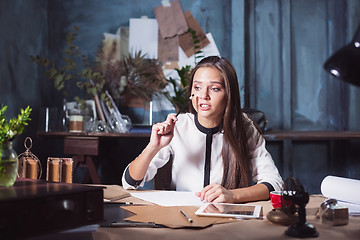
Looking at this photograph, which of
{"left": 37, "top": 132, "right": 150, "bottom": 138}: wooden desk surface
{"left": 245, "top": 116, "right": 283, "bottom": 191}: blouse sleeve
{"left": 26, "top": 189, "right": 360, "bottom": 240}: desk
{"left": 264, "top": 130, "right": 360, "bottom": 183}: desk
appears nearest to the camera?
{"left": 26, "top": 189, "right": 360, "bottom": 240}: desk

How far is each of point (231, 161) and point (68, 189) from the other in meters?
1.01

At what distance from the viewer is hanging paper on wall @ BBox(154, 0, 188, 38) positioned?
3287mm

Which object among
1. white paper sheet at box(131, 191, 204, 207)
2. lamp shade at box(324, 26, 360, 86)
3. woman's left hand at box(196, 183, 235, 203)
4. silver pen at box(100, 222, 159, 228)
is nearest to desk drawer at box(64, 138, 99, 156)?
white paper sheet at box(131, 191, 204, 207)

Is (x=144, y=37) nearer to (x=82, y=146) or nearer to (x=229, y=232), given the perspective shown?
(x=82, y=146)

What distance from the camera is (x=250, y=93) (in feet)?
10.8

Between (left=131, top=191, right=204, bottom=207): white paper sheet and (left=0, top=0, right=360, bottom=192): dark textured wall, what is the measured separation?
1.99m

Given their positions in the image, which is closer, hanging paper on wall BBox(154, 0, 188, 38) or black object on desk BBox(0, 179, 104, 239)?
black object on desk BBox(0, 179, 104, 239)

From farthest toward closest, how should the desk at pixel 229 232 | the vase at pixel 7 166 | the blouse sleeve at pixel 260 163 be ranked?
the blouse sleeve at pixel 260 163
the vase at pixel 7 166
the desk at pixel 229 232

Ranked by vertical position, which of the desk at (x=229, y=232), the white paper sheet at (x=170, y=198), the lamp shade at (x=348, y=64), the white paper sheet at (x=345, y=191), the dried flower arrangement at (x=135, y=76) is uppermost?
the dried flower arrangement at (x=135, y=76)

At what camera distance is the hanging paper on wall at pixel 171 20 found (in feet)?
10.8

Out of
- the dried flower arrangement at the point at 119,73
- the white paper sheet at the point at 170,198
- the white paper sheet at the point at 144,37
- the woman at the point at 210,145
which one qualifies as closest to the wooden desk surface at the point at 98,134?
the dried flower arrangement at the point at 119,73

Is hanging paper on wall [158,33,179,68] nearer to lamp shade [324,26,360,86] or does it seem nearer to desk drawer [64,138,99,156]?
desk drawer [64,138,99,156]

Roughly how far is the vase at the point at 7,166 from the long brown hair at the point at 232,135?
3.20ft

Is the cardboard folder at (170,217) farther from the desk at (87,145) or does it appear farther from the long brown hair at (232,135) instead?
the desk at (87,145)
